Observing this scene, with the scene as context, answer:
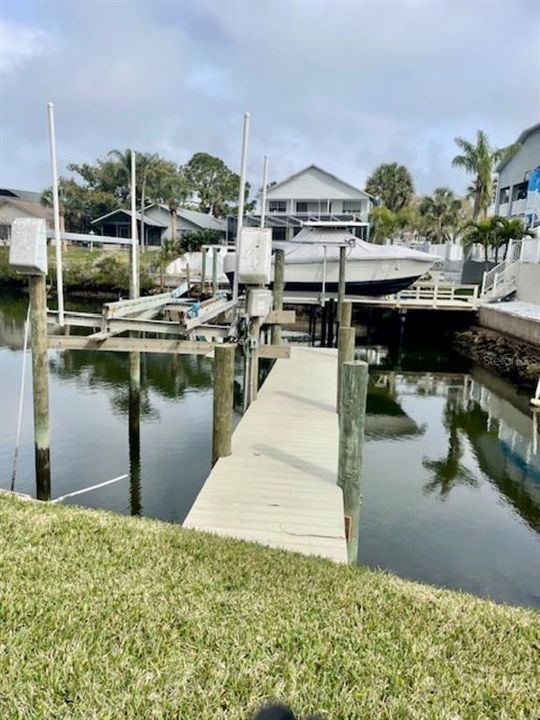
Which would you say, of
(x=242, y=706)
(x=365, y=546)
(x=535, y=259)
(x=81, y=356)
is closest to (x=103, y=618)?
(x=242, y=706)

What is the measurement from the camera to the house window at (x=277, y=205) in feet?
133

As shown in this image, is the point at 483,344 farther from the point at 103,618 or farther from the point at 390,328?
the point at 103,618

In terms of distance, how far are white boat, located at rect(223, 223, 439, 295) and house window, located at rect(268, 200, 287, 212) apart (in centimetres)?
1893

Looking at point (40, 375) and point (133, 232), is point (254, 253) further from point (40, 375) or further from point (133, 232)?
point (133, 232)

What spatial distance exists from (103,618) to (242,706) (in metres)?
0.93

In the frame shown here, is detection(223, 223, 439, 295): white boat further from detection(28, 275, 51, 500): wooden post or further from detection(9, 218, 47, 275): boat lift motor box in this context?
detection(9, 218, 47, 275): boat lift motor box

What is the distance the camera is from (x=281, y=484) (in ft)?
18.7

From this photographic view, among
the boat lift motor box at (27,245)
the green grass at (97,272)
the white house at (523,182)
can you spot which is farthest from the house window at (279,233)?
the boat lift motor box at (27,245)

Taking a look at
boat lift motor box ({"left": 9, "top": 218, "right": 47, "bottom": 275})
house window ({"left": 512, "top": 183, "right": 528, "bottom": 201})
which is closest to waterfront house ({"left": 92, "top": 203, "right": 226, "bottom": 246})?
house window ({"left": 512, "top": 183, "right": 528, "bottom": 201})

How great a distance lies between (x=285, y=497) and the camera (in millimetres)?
5406

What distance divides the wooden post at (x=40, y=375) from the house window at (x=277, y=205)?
35246 millimetres

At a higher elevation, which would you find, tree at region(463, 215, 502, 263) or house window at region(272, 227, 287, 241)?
house window at region(272, 227, 287, 241)

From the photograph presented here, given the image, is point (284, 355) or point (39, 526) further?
point (284, 355)

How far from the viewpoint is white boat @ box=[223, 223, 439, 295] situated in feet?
66.9
